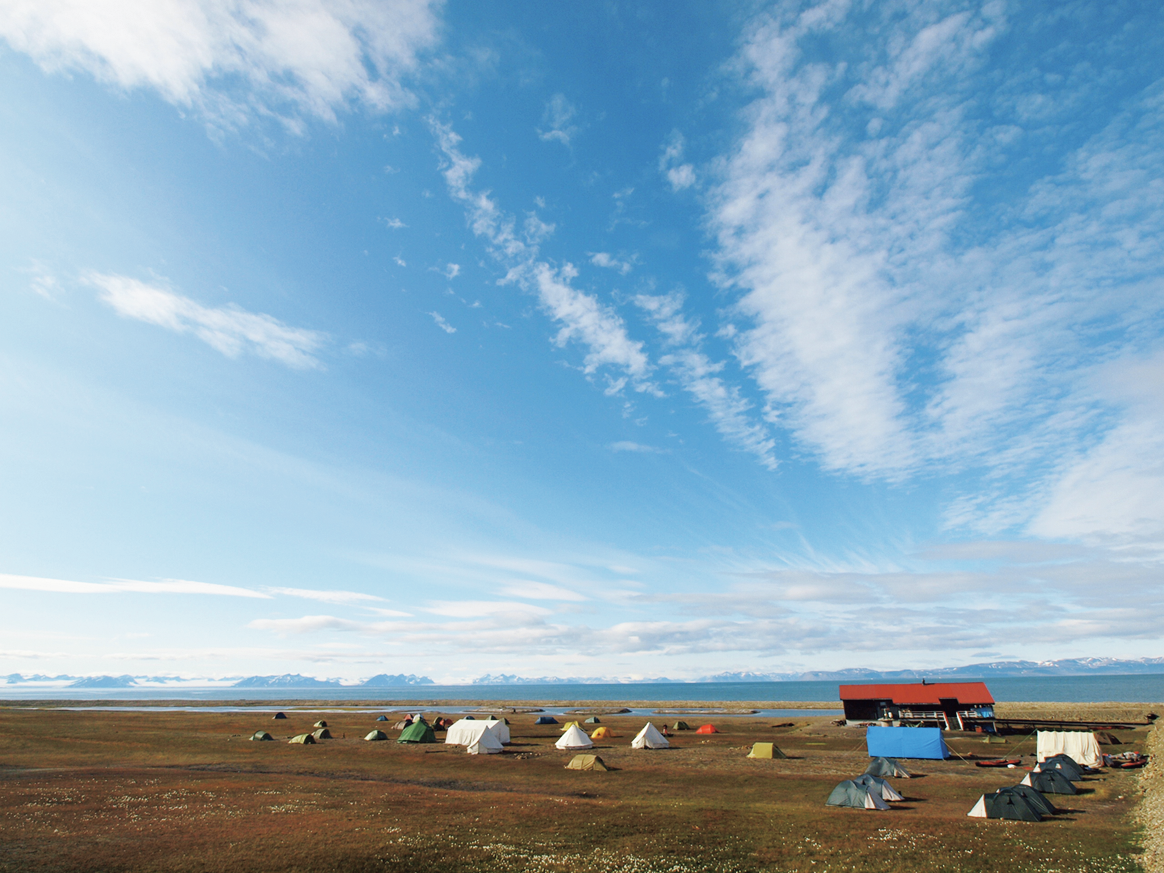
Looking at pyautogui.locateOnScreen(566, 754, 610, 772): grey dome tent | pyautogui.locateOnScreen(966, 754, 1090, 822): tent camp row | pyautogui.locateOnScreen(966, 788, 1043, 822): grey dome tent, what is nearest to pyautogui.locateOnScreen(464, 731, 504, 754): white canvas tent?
pyautogui.locateOnScreen(566, 754, 610, 772): grey dome tent

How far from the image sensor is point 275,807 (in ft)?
101

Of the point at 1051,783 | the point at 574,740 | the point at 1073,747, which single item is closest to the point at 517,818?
the point at 1051,783

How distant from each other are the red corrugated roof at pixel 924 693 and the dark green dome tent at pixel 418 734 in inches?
2121

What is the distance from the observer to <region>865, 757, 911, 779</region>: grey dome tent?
131 feet

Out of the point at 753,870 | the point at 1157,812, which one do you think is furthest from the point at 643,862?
the point at 1157,812

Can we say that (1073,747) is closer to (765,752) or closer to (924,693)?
(765,752)

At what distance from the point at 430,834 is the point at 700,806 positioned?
1566 centimetres

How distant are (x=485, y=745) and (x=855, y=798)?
38.6 m

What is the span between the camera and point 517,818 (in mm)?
28734

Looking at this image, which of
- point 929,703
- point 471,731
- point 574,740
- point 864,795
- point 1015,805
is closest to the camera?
point 1015,805

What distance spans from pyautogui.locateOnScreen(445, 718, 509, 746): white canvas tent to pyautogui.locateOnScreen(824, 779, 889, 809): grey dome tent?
122 feet

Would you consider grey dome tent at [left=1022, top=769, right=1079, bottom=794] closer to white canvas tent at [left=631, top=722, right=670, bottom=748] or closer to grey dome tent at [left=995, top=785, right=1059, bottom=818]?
grey dome tent at [left=995, top=785, right=1059, bottom=818]

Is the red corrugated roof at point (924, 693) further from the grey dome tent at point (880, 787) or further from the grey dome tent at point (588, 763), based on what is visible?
the grey dome tent at point (880, 787)

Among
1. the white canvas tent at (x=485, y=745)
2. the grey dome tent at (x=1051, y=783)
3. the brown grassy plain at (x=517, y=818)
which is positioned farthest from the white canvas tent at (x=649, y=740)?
the grey dome tent at (x=1051, y=783)
